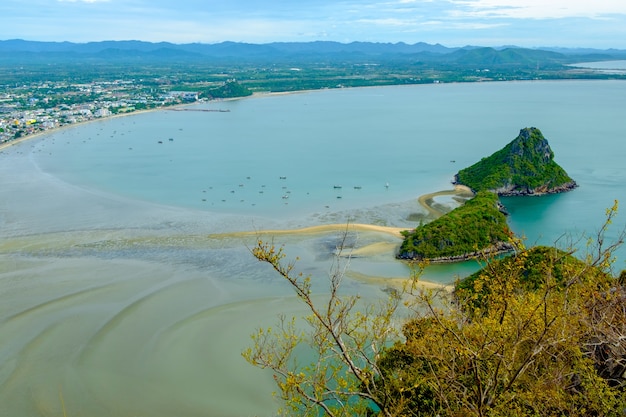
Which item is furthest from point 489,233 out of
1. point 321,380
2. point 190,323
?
point 321,380

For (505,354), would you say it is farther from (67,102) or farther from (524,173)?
(67,102)

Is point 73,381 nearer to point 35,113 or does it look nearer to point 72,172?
point 72,172

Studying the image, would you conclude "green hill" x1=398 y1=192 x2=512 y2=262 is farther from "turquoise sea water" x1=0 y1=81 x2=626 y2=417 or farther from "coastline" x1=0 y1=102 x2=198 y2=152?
"coastline" x1=0 y1=102 x2=198 y2=152

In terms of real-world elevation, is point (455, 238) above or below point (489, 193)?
below

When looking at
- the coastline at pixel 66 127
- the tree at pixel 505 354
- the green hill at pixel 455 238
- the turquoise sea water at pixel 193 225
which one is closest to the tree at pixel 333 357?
the tree at pixel 505 354

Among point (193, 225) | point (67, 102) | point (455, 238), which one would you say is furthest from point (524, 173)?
point (67, 102)

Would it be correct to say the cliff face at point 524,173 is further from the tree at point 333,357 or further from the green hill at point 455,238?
the tree at point 333,357
